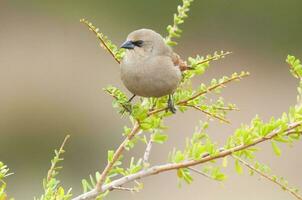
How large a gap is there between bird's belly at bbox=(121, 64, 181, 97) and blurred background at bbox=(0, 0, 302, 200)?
6.40 metres

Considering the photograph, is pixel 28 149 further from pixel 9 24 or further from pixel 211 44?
pixel 211 44

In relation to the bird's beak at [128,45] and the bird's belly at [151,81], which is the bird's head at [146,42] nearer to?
the bird's beak at [128,45]

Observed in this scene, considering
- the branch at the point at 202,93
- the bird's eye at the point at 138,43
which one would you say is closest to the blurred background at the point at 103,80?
the bird's eye at the point at 138,43

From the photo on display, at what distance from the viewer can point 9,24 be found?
1584 cm

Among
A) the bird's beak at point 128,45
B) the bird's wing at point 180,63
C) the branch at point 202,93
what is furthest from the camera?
the bird's beak at point 128,45

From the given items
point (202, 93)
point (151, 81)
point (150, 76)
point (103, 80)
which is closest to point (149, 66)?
point (150, 76)

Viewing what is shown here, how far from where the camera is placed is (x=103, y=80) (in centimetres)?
1427

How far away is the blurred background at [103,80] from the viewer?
36.9 ft

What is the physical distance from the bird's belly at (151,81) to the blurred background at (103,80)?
6.40m

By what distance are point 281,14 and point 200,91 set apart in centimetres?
1420

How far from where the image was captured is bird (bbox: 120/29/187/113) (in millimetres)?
3668

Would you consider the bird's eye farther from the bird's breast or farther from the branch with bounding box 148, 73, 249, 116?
the branch with bounding box 148, 73, 249, 116

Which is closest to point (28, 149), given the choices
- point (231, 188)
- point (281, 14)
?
point (231, 188)

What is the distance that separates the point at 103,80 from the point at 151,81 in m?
→ 10.5
